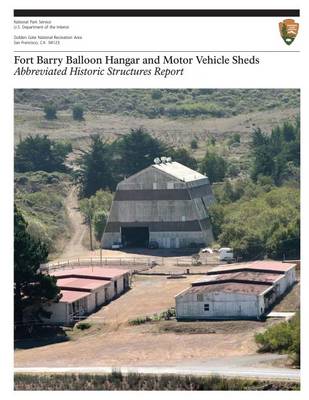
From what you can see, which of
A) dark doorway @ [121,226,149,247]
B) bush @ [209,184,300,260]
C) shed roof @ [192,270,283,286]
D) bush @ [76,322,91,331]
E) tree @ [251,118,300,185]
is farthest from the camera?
tree @ [251,118,300,185]

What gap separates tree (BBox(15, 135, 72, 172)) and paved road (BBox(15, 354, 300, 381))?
65.0 metres

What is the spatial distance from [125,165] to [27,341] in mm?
51757

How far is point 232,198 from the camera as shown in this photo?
85375mm

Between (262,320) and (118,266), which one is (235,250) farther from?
(262,320)

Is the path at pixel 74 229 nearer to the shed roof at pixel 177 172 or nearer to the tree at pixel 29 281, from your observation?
the shed roof at pixel 177 172

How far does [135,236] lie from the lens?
75438 mm

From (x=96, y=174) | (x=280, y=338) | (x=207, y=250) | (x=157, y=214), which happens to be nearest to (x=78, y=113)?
(x=96, y=174)

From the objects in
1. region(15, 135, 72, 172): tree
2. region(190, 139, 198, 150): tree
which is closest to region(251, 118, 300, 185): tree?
region(190, 139, 198, 150): tree

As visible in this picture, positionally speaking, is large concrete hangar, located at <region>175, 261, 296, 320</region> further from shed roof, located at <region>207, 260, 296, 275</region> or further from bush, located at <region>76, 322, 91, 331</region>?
bush, located at <region>76, 322, 91, 331</region>

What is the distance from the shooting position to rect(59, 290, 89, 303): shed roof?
4950 centimetres

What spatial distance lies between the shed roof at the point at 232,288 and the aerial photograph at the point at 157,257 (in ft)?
0.32
